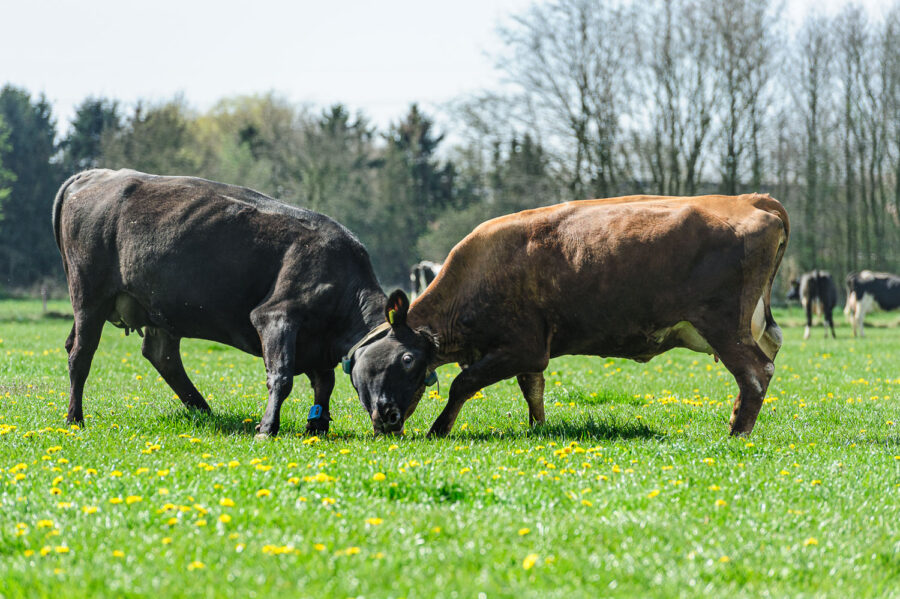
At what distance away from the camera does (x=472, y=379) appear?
25.2 feet

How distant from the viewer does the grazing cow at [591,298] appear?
7.35 m

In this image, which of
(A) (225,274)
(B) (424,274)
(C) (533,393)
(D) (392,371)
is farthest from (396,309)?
(B) (424,274)

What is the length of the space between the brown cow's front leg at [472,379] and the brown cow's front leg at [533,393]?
2.03 feet

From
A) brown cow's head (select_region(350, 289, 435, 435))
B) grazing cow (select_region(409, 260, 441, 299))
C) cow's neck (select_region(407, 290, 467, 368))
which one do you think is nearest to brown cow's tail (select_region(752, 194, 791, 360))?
cow's neck (select_region(407, 290, 467, 368))

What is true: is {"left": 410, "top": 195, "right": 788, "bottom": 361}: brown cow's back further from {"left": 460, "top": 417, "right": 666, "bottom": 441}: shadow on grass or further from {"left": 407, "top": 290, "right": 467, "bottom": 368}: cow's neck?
{"left": 460, "top": 417, "right": 666, "bottom": 441}: shadow on grass

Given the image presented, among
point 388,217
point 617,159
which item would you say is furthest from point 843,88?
point 388,217

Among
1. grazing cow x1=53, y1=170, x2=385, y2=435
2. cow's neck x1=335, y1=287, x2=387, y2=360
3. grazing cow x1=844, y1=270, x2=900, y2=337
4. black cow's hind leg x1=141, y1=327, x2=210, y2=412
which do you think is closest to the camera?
grazing cow x1=53, y1=170, x2=385, y2=435

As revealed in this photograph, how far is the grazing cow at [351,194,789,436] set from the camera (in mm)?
7348

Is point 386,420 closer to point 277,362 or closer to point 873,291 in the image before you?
point 277,362

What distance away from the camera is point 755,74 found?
3512 cm

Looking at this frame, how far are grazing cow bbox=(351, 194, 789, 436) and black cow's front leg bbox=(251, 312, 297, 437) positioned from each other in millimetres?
555

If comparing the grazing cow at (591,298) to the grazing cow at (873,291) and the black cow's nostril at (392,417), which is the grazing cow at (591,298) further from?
the grazing cow at (873,291)

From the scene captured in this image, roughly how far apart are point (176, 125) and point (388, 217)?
14.8m

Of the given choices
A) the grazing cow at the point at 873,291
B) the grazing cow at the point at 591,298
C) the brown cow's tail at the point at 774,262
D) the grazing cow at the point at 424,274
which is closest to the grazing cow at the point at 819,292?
the grazing cow at the point at 873,291
